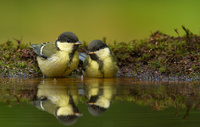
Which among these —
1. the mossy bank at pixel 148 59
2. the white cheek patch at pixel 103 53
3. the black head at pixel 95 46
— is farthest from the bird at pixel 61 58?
the mossy bank at pixel 148 59

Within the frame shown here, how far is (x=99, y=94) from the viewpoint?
15.7 ft

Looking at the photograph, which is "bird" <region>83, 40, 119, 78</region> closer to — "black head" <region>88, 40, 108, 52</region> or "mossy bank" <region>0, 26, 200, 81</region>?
"black head" <region>88, 40, 108, 52</region>

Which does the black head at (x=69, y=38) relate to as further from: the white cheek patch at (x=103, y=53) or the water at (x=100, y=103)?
the water at (x=100, y=103)

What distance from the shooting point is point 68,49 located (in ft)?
22.6

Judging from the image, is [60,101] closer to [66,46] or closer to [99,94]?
[99,94]

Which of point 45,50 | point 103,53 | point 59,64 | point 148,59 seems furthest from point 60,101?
point 148,59

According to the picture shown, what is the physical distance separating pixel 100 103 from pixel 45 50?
3.29m

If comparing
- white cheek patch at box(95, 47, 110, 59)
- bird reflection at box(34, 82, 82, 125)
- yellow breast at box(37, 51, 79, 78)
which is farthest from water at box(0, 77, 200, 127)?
white cheek patch at box(95, 47, 110, 59)

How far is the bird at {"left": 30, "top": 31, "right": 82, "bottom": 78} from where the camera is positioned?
683cm

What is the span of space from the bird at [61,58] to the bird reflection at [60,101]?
37.3 inches

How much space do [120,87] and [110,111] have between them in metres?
1.94

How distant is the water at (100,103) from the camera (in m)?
3.23

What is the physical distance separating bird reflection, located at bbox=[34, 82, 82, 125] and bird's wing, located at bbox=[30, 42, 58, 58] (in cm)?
119

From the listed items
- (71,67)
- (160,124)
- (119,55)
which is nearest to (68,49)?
(71,67)
